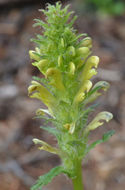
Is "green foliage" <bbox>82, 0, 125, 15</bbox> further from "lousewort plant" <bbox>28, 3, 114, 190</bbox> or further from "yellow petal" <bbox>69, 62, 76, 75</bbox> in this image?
"yellow petal" <bbox>69, 62, 76, 75</bbox>

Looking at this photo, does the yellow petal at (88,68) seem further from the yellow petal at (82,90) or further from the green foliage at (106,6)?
the green foliage at (106,6)

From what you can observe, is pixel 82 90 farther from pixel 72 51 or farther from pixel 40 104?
pixel 40 104

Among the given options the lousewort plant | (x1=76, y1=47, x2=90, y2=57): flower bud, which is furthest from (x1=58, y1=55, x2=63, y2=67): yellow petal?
(x1=76, y1=47, x2=90, y2=57): flower bud

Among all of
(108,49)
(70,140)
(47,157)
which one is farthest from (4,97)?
(70,140)

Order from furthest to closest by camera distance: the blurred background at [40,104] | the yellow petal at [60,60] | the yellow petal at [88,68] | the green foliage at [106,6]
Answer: the green foliage at [106,6], the blurred background at [40,104], the yellow petal at [88,68], the yellow petal at [60,60]

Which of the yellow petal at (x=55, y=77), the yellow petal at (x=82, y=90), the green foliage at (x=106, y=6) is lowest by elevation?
the yellow petal at (x=82, y=90)

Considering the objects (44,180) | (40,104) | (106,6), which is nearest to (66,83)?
(44,180)

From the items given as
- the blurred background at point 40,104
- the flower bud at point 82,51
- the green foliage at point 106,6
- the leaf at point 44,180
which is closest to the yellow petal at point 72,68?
the flower bud at point 82,51
